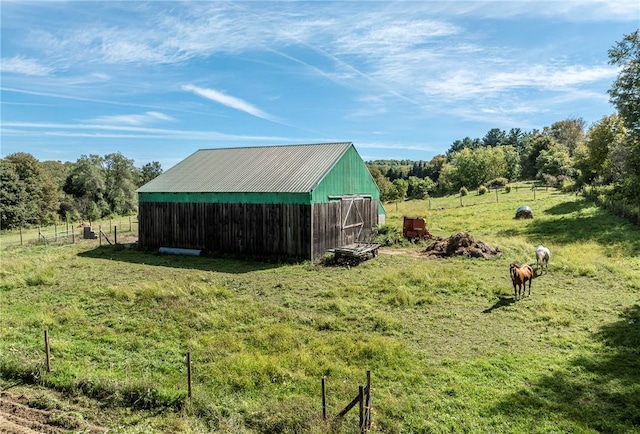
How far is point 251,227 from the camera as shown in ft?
73.8

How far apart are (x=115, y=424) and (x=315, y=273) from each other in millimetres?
11553

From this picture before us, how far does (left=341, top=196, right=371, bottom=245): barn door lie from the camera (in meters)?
24.3

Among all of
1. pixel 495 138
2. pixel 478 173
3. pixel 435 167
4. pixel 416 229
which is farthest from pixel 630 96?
pixel 495 138

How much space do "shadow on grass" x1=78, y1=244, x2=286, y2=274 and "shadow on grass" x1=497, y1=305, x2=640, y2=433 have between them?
13.8 m

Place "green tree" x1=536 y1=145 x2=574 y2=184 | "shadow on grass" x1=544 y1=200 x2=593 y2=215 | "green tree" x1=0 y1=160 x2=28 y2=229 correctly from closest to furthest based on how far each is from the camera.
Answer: "shadow on grass" x1=544 y1=200 x2=593 y2=215, "green tree" x1=0 y1=160 x2=28 y2=229, "green tree" x1=536 y1=145 x2=574 y2=184

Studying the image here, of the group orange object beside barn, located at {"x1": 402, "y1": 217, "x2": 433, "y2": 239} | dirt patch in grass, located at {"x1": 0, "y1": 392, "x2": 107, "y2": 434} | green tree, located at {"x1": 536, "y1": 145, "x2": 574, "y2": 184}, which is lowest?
dirt patch in grass, located at {"x1": 0, "y1": 392, "x2": 107, "y2": 434}

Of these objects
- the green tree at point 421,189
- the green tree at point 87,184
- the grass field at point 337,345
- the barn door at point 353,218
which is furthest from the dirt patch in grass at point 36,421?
the green tree at point 421,189

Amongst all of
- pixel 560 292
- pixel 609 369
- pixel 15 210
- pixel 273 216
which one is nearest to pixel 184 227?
pixel 273 216

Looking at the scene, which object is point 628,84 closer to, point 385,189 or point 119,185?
point 385,189

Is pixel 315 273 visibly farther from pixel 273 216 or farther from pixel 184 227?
pixel 184 227

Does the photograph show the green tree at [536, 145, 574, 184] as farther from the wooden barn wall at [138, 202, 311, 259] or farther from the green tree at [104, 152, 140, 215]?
the green tree at [104, 152, 140, 215]

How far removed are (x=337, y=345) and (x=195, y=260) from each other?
14312mm

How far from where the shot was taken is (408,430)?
22.5 ft

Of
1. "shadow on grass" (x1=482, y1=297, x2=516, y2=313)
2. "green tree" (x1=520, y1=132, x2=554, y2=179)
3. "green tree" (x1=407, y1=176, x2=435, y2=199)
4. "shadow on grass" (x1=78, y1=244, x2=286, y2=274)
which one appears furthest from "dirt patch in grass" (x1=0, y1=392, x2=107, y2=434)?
Answer: "green tree" (x1=520, y1=132, x2=554, y2=179)
